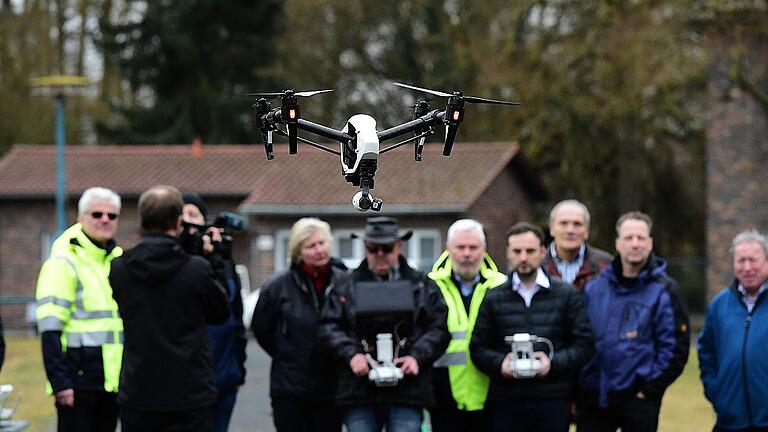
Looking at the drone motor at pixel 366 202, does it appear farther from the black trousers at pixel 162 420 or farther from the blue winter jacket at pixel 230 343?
the blue winter jacket at pixel 230 343

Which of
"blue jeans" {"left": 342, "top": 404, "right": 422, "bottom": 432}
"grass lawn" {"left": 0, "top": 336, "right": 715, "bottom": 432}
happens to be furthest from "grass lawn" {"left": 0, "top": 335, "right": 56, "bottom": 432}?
"blue jeans" {"left": 342, "top": 404, "right": 422, "bottom": 432}

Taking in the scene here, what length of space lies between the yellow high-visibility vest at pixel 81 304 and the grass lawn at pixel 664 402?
13.1 feet

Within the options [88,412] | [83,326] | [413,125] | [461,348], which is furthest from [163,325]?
[413,125]

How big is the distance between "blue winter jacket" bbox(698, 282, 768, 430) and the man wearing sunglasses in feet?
11.4

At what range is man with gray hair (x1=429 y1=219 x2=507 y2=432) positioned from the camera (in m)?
7.15

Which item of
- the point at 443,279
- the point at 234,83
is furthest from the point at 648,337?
the point at 234,83

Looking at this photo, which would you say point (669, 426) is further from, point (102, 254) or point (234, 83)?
point (234, 83)

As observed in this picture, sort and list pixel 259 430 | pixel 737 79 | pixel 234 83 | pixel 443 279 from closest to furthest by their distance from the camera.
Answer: pixel 443 279 < pixel 259 430 < pixel 737 79 < pixel 234 83

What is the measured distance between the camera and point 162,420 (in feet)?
20.0

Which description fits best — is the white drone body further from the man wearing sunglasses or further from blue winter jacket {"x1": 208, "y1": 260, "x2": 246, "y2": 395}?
blue winter jacket {"x1": 208, "y1": 260, "x2": 246, "y2": 395}

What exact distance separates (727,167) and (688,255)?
241 inches

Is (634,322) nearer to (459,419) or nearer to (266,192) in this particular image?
(459,419)

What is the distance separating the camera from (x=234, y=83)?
39.2 m

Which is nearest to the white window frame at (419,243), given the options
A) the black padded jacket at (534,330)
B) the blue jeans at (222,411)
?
the blue jeans at (222,411)
